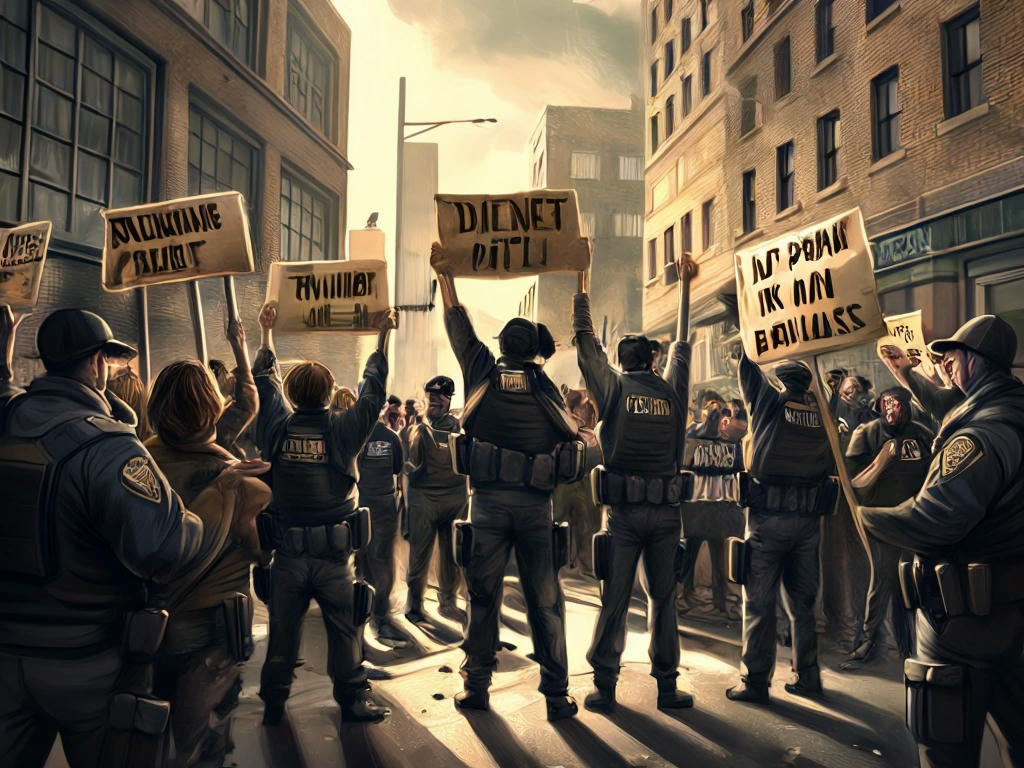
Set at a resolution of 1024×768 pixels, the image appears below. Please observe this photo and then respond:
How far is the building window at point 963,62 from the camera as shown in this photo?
9.76m

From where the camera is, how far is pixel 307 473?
16.3 ft

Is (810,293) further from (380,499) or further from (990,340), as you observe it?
(380,499)

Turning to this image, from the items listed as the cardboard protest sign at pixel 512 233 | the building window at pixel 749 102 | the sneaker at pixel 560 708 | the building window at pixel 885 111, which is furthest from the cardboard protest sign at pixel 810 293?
the building window at pixel 749 102

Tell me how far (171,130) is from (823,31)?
991 centimetres

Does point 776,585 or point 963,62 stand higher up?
point 963,62

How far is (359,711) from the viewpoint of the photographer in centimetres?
504

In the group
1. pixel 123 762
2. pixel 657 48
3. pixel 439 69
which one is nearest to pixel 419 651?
pixel 123 762

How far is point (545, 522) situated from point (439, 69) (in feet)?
21.9

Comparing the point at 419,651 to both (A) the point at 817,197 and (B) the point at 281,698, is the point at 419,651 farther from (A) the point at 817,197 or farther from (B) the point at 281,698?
(A) the point at 817,197

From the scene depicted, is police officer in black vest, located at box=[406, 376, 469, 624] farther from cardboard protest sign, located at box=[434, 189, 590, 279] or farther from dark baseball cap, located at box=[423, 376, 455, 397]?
cardboard protest sign, located at box=[434, 189, 590, 279]

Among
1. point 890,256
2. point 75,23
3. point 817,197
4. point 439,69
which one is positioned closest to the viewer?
point 75,23

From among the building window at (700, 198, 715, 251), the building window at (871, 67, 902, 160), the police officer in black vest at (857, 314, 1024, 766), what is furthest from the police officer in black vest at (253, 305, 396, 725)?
the building window at (700, 198, 715, 251)

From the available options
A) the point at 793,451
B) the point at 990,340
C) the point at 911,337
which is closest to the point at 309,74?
the point at 911,337

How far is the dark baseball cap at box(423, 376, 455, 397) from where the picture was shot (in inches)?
312
